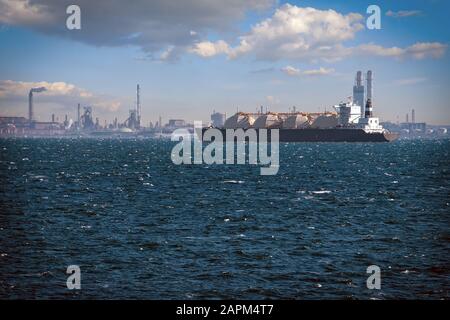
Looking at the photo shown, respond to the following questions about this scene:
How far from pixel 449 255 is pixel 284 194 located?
26.7 m

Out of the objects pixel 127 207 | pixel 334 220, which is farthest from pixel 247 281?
pixel 127 207

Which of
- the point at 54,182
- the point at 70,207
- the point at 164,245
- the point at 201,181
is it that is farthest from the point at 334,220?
the point at 54,182

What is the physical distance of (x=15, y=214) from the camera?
42.5 m

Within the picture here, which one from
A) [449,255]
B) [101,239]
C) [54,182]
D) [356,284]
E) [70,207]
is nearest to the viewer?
[356,284]

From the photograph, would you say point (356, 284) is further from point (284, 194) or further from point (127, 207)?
point (284, 194)

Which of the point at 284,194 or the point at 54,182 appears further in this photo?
the point at 54,182

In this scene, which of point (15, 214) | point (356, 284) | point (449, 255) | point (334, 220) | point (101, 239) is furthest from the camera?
point (15, 214)

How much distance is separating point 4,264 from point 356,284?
678 inches

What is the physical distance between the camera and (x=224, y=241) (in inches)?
1286

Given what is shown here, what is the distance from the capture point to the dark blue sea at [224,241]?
78.0 feet

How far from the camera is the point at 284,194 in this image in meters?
55.7

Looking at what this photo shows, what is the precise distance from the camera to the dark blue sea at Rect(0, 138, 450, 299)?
2377cm

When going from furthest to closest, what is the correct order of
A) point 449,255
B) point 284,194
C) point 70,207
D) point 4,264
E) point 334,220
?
point 284,194, point 70,207, point 334,220, point 449,255, point 4,264

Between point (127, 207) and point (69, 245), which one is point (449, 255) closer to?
point (69, 245)
